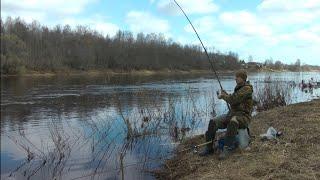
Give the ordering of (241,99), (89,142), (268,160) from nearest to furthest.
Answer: (268,160)
(241,99)
(89,142)

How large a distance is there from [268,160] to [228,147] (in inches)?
46.9

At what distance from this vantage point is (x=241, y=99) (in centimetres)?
861

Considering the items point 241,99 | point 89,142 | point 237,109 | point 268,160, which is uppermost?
point 241,99

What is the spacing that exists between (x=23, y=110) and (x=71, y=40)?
64.2 metres

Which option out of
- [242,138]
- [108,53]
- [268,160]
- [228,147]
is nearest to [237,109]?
[242,138]

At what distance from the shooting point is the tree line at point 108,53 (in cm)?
6222

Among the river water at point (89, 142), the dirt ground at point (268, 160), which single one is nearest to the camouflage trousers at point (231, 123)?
the dirt ground at point (268, 160)

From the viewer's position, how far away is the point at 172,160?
33.9 ft

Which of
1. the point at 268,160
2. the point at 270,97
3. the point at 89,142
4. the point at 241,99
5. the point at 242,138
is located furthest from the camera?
the point at 270,97

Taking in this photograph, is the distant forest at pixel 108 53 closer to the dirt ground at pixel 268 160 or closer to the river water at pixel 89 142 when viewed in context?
the river water at pixel 89 142

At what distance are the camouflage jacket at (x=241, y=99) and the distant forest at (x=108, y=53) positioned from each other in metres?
39.3

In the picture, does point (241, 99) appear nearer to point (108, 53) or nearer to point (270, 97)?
point (270, 97)

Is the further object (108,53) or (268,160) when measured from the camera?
(108,53)

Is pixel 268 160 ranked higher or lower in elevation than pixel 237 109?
lower
